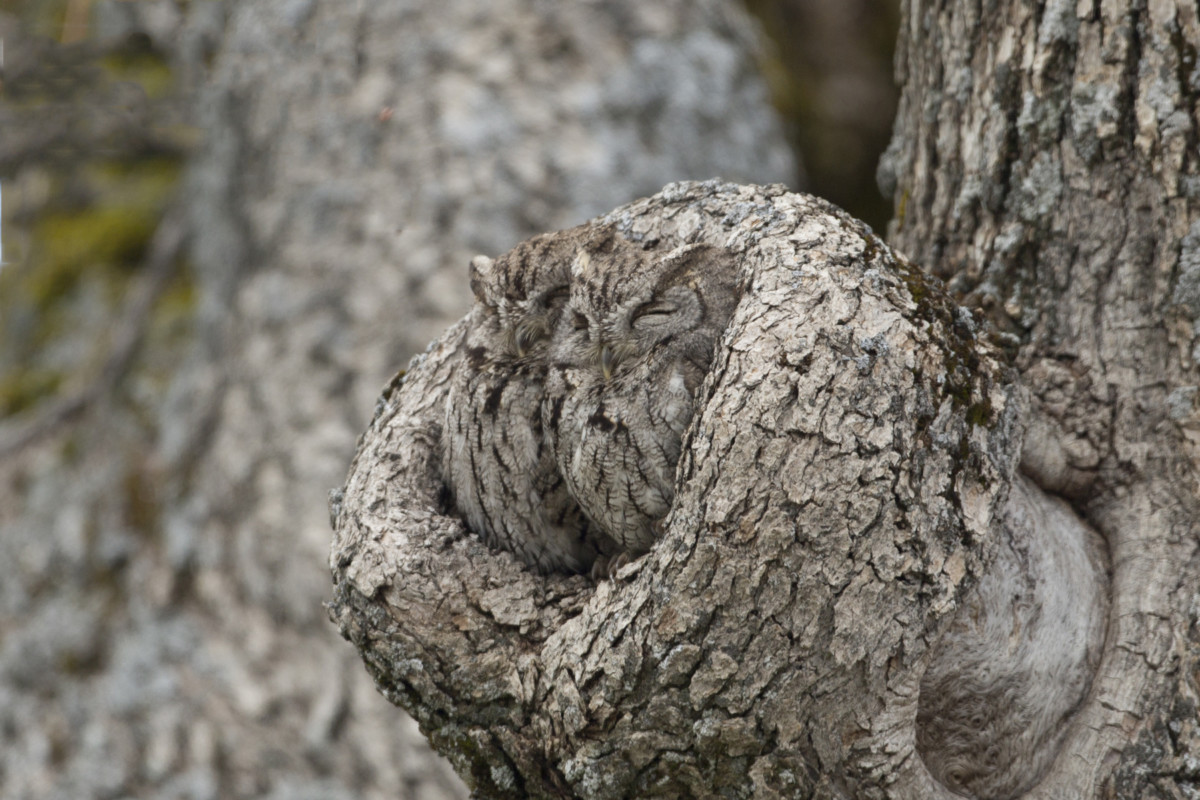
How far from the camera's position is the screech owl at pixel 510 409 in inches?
97.9

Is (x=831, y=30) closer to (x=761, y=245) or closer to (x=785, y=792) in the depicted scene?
(x=761, y=245)

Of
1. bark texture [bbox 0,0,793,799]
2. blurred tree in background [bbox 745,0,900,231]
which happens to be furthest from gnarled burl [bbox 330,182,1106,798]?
blurred tree in background [bbox 745,0,900,231]

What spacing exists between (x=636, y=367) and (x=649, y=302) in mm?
151

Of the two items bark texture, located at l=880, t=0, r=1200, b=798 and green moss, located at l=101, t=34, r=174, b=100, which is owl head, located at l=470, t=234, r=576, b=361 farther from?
green moss, located at l=101, t=34, r=174, b=100

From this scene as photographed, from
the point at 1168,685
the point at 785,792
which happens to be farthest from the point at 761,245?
the point at 1168,685

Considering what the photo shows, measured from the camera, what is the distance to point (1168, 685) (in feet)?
7.16

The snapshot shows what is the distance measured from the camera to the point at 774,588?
6.01ft

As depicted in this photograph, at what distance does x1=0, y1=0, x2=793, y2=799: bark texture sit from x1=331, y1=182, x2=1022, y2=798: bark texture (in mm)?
2324

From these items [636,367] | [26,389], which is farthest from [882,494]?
[26,389]

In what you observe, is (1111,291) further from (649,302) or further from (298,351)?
(298,351)

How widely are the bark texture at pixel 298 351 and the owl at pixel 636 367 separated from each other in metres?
2.22

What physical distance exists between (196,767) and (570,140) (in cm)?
315

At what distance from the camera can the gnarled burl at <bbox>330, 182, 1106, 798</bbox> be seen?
6.02ft

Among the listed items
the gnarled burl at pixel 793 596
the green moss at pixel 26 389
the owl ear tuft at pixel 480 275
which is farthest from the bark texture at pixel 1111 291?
the green moss at pixel 26 389
